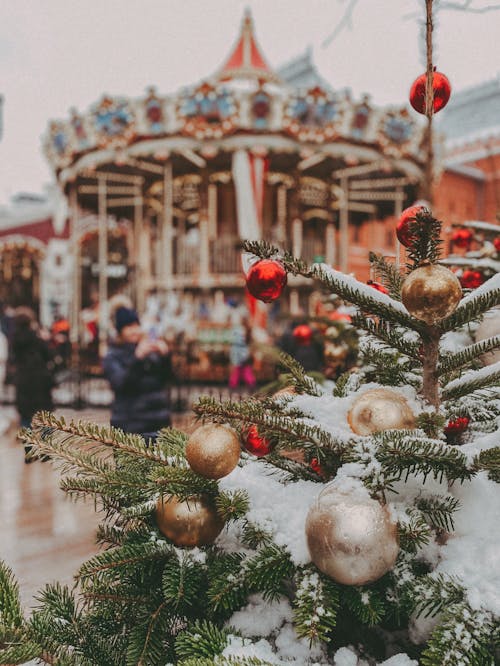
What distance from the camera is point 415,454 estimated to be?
85cm

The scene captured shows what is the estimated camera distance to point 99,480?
1.02m

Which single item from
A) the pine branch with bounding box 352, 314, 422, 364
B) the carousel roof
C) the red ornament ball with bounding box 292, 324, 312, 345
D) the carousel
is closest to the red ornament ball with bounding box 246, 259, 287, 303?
the pine branch with bounding box 352, 314, 422, 364

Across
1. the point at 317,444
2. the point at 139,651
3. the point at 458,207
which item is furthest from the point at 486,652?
the point at 458,207

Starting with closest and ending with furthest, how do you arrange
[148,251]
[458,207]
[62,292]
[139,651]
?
[139,651] < [148,251] < [62,292] < [458,207]

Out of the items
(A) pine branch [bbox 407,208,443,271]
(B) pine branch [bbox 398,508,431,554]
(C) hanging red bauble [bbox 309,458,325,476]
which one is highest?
(A) pine branch [bbox 407,208,443,271]

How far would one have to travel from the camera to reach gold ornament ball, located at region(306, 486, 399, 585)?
81 centimetres

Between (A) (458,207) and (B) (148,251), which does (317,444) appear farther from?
(A) (458,207)

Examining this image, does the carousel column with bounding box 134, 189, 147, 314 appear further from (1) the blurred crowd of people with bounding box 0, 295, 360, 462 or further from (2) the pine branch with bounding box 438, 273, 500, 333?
(2) the pine branch with bounding box 438, 273, 500, 333

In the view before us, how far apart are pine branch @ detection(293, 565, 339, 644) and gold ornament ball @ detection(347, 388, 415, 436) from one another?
0.24 meters

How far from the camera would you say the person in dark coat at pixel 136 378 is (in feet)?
13.4

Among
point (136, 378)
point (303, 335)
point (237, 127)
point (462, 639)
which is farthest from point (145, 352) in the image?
point (237, 127)

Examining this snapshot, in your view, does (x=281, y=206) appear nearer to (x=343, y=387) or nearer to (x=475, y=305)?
→ (x=343, y=387)

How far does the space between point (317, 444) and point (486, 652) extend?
35 centimetres

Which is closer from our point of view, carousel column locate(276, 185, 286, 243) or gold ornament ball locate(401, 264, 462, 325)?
gold ornament ball locate(401, 264, 462, 325)
